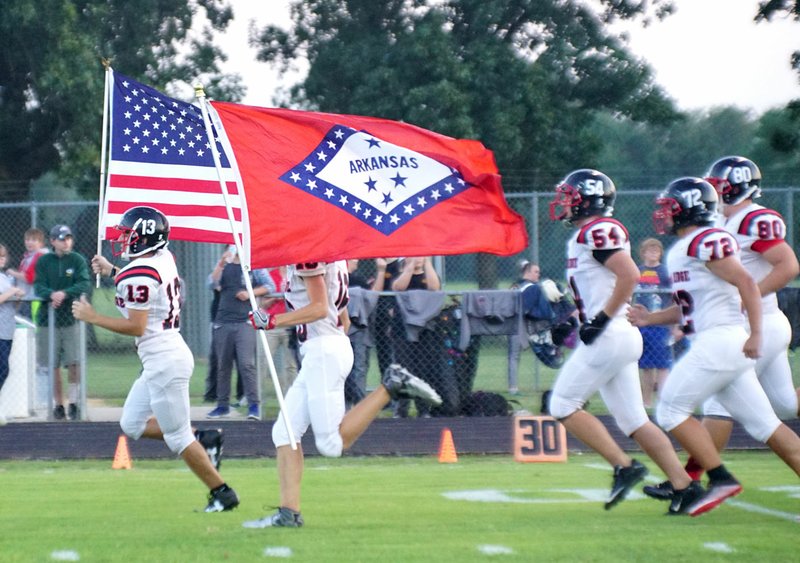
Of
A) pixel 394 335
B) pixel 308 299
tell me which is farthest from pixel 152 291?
pixel 394 335

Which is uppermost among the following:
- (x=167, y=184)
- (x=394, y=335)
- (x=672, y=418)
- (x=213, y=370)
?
(x=167, y=184)

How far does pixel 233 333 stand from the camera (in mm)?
14211

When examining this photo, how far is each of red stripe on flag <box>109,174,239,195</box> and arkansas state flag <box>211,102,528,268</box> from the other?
0.74 meters

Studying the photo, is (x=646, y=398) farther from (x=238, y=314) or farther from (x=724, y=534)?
(x=724, y=534)

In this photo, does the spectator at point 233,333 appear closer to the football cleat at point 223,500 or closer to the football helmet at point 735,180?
the football cleat at point 223,500

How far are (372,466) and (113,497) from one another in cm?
285

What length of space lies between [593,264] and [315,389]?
1.86m

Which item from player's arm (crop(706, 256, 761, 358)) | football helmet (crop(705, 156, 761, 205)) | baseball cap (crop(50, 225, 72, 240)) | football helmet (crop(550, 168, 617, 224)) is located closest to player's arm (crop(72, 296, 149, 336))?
football helmet (crop(550, 168, 617, 224))

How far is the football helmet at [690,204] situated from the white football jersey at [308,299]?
195cm

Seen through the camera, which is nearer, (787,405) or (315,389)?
(315,389)

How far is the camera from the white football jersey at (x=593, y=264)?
8.02 metres

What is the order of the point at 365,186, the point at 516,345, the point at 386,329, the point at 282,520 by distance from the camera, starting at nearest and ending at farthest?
the point at 282,520
the point at 365,186
the point at 386,329
the point at 516,345

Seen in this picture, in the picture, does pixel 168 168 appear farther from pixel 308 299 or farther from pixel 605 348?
pixel 605 348

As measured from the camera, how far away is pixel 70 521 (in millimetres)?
8031
